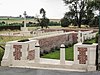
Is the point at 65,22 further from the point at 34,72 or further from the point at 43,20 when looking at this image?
the point at 34,72

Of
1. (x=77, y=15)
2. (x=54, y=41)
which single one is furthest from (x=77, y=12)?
(x=54, y=41)

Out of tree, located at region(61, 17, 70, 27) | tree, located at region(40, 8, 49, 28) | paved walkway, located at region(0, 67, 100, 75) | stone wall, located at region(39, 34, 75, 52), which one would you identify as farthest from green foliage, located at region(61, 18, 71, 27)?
paved walkway, located at region(0, 67, 100, 75)

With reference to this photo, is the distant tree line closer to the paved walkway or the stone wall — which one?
the stone wall

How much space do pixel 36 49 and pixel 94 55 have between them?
10.4ft

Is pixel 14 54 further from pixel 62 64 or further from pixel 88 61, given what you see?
pixel 88 61

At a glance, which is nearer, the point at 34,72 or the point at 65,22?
the point at 34,72

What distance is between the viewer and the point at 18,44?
13164mm

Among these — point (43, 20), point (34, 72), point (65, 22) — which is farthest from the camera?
point (43, 20)

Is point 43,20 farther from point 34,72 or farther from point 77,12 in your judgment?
point 34,72

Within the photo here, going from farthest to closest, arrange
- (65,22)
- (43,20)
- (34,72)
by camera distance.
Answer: (43,20) < (65,22) < (34,72)

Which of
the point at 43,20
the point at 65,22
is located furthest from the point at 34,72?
the point at 43,20

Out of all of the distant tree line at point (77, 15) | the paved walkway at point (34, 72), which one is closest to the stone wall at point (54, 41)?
the paved walkway at point (34, 72)

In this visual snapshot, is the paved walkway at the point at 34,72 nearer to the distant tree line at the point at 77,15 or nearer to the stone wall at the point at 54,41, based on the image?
the stone wall at the point at 54,41

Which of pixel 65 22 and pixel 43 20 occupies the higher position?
pixel 43 20
